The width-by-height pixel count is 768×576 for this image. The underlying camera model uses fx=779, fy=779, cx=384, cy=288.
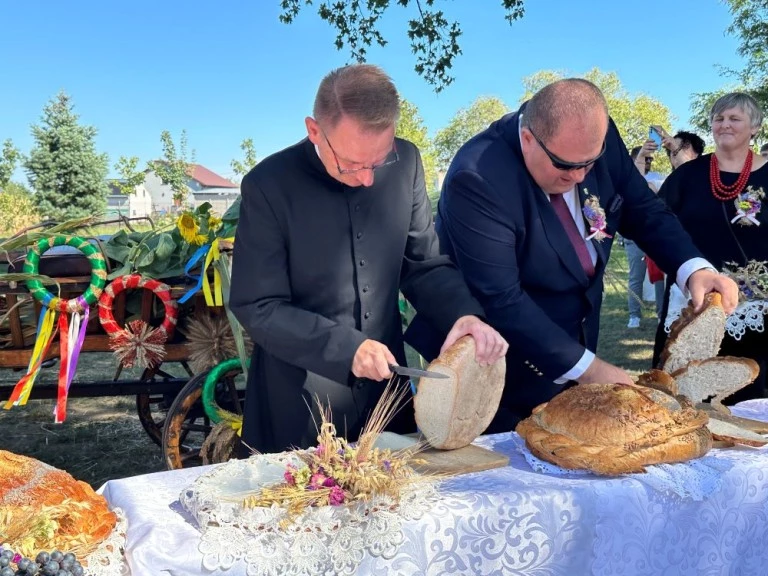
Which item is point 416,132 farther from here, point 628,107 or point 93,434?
point 93,434

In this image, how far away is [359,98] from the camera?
1.93 m

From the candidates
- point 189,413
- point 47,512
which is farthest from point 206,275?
point 47,512

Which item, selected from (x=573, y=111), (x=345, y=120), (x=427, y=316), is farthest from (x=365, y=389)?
(x=573, y=111)

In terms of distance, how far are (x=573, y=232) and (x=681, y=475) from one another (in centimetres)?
100

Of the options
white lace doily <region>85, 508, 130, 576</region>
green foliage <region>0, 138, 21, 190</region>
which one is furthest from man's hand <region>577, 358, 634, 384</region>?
green foliage <region>0, 138, 21, 190</region>

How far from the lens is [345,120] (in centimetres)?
196

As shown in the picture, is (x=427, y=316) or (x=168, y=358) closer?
(x=427, y=316)

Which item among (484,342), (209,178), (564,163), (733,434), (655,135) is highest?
(209,178)

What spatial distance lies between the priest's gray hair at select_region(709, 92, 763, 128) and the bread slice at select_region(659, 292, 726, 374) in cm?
190

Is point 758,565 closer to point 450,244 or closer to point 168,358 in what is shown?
→ point 450,244

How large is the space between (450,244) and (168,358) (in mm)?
2087

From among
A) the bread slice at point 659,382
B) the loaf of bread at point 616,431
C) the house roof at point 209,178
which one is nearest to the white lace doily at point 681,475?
the loaf of bread at point 616,431

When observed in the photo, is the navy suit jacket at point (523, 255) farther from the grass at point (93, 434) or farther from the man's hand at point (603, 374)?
the grass at point (93, 434)

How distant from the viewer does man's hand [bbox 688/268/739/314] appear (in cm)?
246
